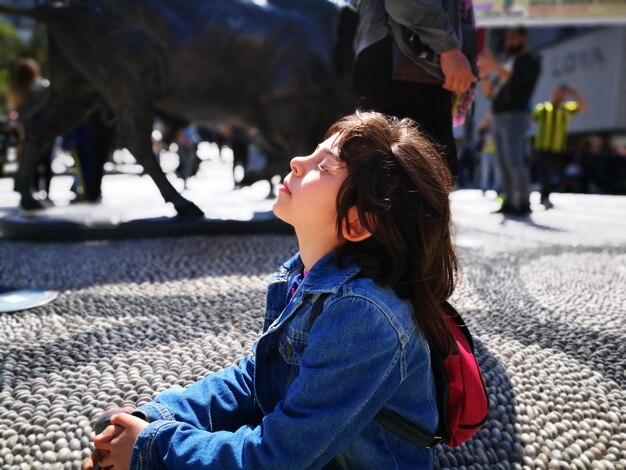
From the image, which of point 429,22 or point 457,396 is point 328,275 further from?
point 429,22

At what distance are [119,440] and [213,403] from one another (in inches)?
9.1

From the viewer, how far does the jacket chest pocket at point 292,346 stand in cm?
103

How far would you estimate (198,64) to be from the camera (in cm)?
388

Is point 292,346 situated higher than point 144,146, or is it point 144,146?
point 144,146

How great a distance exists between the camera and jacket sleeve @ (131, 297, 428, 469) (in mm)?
900

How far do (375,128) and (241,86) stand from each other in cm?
312

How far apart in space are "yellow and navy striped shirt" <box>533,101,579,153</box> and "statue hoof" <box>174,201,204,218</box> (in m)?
4.48

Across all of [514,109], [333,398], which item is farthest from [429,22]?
[514,109]

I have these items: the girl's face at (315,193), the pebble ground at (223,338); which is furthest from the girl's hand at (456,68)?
the girl's face at (315,193)

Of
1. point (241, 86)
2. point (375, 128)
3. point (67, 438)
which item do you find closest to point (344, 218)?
point (375, 128)

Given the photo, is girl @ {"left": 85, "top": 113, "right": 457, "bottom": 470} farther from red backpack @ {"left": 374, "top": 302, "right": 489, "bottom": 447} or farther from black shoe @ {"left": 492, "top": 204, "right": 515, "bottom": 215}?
black shoe @ {"left": 492, "top": 204, "right": 515, "bottom": 215}

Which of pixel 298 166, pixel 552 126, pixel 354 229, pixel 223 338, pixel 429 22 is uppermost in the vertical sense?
pixel 429 22

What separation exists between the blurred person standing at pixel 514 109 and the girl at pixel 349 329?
4378 mm

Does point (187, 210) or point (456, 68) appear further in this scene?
point (187, 210)
